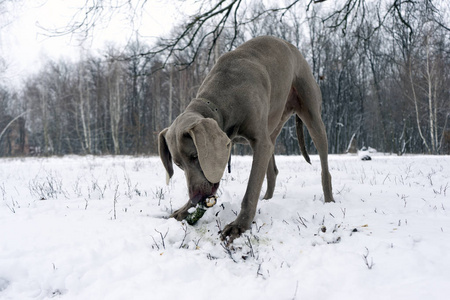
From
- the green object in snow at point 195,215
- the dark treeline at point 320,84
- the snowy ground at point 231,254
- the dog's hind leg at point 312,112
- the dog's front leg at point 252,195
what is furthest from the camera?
the dark treeline at point 320,84

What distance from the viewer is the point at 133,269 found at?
5.48ft

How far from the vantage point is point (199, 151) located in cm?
213

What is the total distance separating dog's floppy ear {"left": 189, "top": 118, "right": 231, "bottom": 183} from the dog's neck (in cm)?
42

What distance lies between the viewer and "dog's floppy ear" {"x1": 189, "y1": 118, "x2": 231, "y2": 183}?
2129 mm

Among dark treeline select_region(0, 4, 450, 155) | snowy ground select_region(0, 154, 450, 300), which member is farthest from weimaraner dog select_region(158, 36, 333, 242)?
dark treeline select_region(0, 4, 450, 155)

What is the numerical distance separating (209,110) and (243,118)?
360 mm

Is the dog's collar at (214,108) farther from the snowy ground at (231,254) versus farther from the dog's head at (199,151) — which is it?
the snowy ground at (231,254)

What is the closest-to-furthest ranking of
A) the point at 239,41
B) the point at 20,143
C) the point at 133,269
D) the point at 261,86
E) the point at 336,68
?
the point at 133,269 < the point at 261,86 < the point at 239,41 < the point at 336,68 < the point at 20,143

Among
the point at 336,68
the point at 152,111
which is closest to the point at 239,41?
the point at 336,68

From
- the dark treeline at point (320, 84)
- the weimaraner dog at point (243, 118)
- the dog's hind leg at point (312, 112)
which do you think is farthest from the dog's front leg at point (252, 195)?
the dark treeline at point (320, 84)

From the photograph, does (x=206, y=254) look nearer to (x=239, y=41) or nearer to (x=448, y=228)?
(x=448, y=228)

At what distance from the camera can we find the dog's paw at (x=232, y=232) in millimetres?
2152

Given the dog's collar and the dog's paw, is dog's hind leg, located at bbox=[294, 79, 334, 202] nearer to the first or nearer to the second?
the dog's collar

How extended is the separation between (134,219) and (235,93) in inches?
60.1
